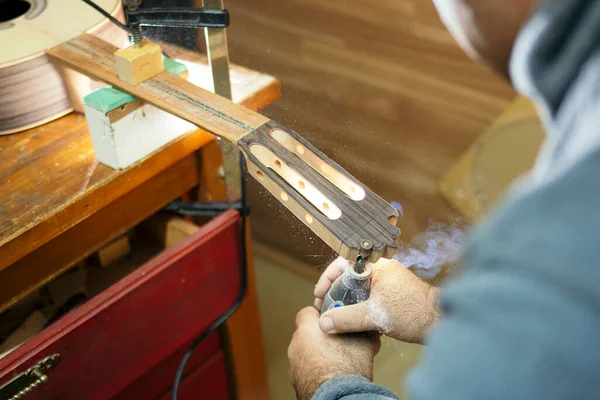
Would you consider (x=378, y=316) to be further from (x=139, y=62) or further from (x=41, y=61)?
(x=41, y=61)

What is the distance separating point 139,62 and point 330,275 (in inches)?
12.7

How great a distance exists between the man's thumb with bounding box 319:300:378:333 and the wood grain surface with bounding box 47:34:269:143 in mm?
194

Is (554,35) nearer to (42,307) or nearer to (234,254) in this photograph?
(234,254)

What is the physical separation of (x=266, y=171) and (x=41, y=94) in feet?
1.22

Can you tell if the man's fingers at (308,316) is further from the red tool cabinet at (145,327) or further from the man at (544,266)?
the man at (544,266)

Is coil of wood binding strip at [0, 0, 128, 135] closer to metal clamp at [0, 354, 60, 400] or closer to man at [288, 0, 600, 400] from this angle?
metal clamp at [0, 354, 60, 400]

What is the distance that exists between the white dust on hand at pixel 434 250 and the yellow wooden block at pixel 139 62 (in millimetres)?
348

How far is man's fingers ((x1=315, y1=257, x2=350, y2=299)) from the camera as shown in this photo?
0.60 m

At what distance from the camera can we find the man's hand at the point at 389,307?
57cm

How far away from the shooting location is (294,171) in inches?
23.5

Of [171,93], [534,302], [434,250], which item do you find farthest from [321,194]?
[534,302]

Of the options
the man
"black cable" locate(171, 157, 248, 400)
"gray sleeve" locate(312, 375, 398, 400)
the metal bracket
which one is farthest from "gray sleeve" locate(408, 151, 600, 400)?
"black cable" locate(171, 157, 248, 400)

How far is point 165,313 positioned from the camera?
33.3 inches

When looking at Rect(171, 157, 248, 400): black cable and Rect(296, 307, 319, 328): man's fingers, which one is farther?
Rect(171, 157, 248, 400): black cable
